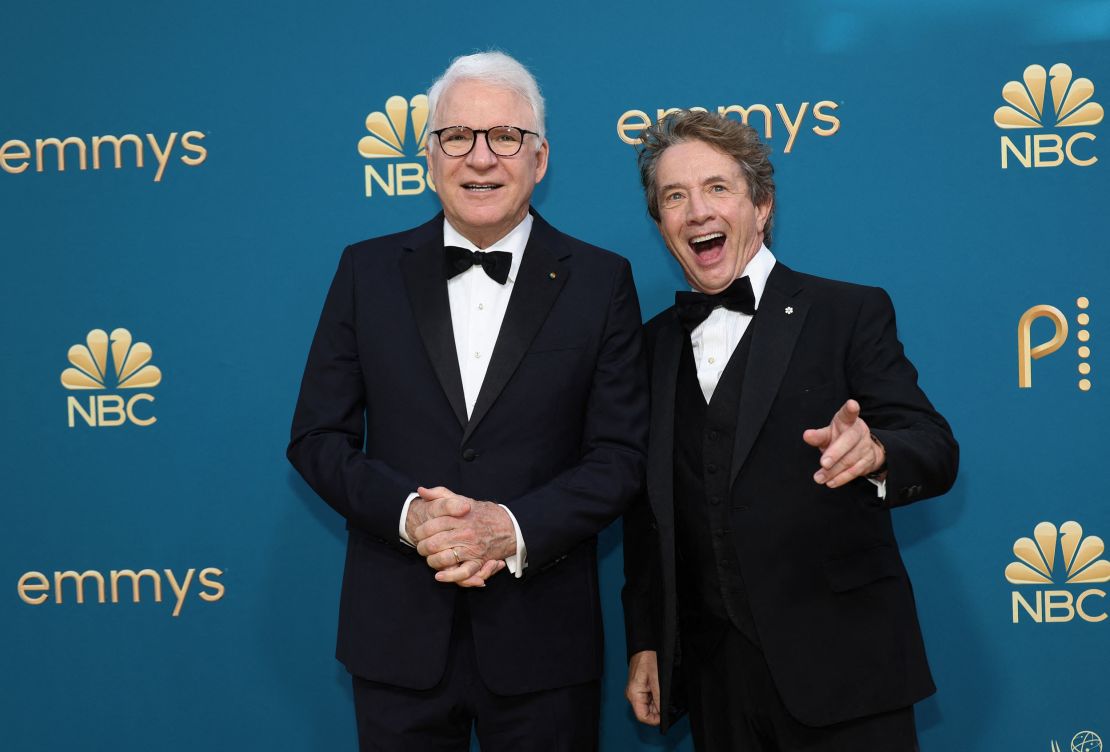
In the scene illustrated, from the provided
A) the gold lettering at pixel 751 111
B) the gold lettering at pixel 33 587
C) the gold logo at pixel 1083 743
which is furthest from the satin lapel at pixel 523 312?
the gold logo at pixel 1083 743

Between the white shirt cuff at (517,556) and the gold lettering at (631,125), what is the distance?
118 cm

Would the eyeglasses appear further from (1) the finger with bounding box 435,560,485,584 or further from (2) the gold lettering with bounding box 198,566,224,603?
(2) the gold lettering with bounding box 198,566,224,603

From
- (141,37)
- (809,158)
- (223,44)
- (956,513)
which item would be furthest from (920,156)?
(141,37)

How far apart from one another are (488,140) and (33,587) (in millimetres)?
1829

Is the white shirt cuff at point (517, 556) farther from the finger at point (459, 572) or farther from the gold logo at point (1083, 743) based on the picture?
the gold logo at point (1083, 743)

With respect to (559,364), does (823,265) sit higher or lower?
higher

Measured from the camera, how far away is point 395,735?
1.85 meters

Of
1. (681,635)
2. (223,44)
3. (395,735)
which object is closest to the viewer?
(395,735)

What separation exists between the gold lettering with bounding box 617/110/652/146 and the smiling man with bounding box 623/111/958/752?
54 cm

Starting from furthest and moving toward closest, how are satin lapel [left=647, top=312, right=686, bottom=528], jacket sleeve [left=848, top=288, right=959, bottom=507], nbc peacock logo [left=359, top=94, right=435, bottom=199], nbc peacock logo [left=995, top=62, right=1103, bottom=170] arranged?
nbc peacock logo [left=359, top=94, right=435, bottom=199]
nbc peacock logo [left=995, top=62, right=1103, bottom=170]
satin lapel [left=647, top=312, right=686, bottom=528]
jacket sleeve [left=848, top=288, right=959, bottom=507]

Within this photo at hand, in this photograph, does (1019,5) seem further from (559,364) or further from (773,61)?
(559,364)

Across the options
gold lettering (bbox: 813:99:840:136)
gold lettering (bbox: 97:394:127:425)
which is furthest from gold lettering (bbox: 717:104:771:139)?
gold lettering (bbox: 97:394:127:425)

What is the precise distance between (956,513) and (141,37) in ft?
8.13

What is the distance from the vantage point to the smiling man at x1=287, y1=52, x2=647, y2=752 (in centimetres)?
181
